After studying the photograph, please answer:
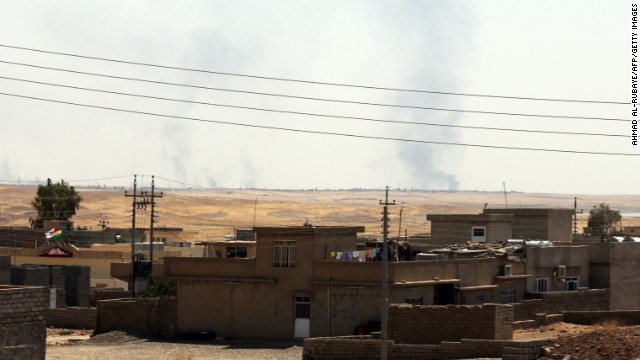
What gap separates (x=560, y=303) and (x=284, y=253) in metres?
12.1

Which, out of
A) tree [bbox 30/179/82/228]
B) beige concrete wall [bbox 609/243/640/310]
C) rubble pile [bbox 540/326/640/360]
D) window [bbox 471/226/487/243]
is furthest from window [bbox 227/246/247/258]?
tree [bbox 30/179/82/228]

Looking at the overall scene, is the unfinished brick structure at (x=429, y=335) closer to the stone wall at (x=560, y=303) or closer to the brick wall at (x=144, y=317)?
the stone wall at (x=560, y=303)

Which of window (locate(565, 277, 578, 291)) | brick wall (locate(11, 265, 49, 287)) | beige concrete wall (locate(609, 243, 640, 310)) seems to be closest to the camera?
window (locate(565, 277, 578, 291))

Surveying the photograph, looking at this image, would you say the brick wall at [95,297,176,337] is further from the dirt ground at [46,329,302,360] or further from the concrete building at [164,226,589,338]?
the dirt ground at [46,329,302,360]

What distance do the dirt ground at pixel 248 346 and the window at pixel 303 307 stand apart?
4.96 ft

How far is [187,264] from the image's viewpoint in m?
51.5

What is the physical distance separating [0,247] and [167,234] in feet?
81.7

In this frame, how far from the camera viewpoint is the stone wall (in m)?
47.8

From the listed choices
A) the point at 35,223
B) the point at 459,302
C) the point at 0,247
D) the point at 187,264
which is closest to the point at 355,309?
the point at 459,302

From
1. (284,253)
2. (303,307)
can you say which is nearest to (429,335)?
(303,307)

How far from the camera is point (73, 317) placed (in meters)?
57.6

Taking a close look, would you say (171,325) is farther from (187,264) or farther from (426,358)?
(426,358)

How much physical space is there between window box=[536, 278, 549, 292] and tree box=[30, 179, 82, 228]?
273 ft

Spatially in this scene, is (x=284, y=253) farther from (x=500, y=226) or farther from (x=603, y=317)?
(x=500, y=226)
